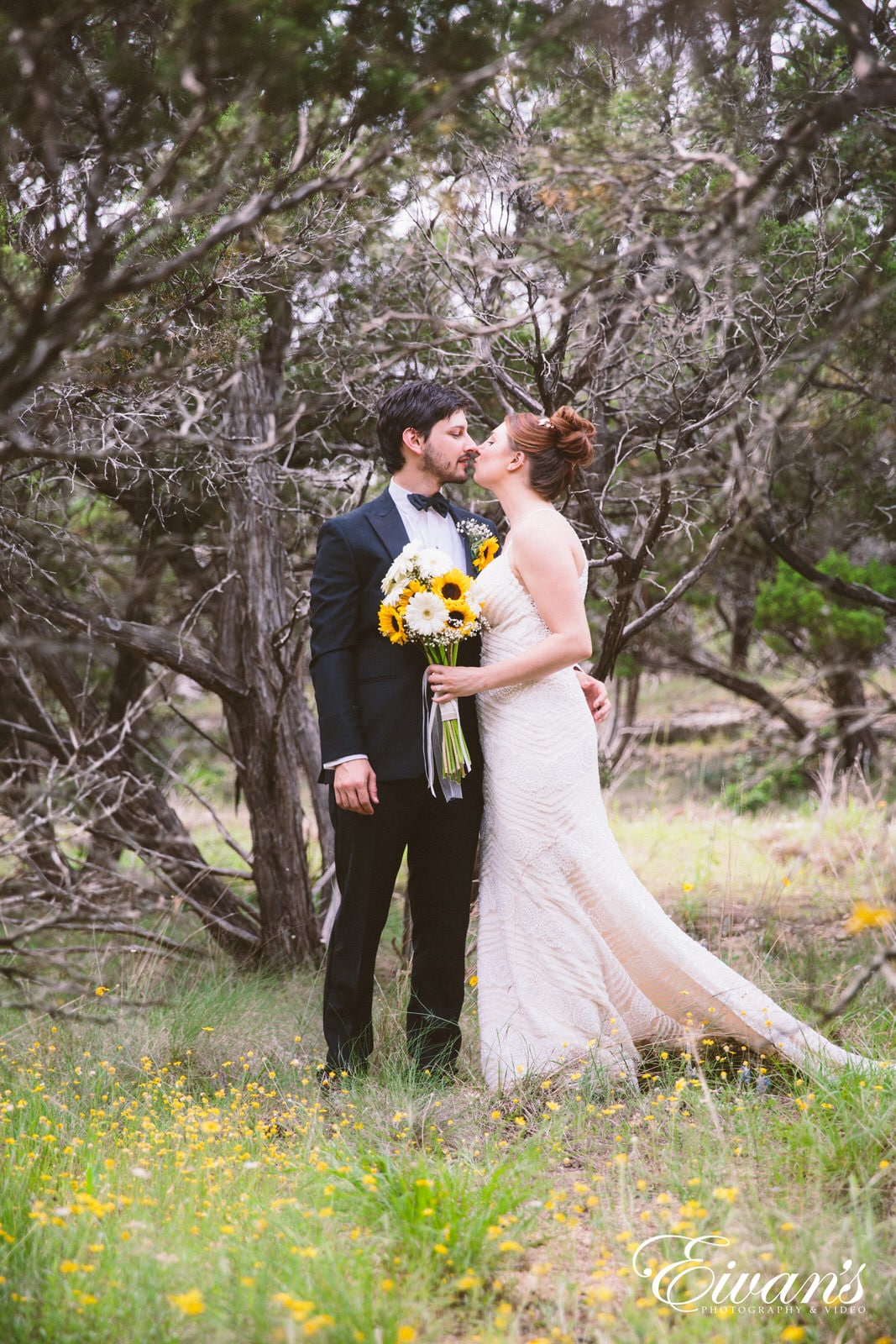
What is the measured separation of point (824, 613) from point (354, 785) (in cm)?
670

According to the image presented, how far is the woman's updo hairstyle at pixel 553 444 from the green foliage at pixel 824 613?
547cm

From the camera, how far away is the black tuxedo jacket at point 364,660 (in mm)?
3516

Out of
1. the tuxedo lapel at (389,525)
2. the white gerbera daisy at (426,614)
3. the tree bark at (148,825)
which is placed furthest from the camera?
the tree bark at (148,825)

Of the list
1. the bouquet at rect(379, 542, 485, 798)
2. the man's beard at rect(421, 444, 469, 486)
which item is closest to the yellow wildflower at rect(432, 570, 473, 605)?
the bouquet at rect(379, 542, 485, 798)

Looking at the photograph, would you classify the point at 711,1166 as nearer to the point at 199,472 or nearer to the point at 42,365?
the point at 42,365

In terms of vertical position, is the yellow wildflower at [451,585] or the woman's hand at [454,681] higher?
the yellow wildflower at [451,585]

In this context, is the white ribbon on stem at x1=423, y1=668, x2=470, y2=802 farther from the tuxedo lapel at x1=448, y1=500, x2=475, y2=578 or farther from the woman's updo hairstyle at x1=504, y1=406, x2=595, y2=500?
the woman's updo hairstyle at x1=504, y1=406, x2=595, y2=500

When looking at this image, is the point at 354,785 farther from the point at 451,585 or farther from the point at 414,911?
the point at 451,585

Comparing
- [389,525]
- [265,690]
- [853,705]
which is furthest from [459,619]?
[853,705]

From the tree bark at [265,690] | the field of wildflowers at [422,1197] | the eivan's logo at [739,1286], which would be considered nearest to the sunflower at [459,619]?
the field of wildflowers at [422,1197]

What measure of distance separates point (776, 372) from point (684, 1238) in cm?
473

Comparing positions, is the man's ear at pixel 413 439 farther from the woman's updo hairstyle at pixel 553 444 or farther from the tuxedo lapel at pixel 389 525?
the woman's updo hairstyle at pixel 553 444

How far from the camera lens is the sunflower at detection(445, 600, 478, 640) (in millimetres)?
3373

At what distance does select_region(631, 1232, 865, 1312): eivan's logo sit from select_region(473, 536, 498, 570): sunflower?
230cm
